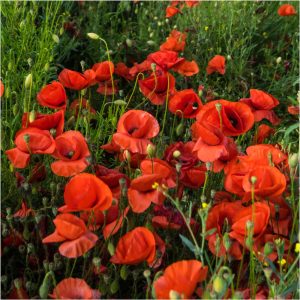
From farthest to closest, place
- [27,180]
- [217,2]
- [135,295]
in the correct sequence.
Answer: [217,2]
[27,180]
[135,295]

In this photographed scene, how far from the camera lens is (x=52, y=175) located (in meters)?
1.60

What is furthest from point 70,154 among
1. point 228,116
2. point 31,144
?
point 228,116

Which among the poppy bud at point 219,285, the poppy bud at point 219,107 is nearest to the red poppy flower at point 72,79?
the poppy bud at point 219,107

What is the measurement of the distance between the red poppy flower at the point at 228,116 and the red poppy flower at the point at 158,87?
31 cm

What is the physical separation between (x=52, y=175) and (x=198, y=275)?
0.65m

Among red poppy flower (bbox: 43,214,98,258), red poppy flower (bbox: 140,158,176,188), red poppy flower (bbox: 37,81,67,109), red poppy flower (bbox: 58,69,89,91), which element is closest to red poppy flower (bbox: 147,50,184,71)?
red poppy flower (bbox: 58,69,89,91)

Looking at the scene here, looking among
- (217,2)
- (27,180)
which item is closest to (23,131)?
(27,180)

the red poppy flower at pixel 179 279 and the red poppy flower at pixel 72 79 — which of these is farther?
the red poppy flower at pixel 72 79

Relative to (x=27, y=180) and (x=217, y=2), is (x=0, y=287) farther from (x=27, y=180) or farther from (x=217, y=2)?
(x=217, y=2)

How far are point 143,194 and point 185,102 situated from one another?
44 cm

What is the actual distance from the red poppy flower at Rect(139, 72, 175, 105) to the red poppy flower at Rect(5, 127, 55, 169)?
496mm

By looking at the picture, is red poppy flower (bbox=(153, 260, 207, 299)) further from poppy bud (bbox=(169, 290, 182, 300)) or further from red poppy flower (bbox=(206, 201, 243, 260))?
red poppy flower (bbox=(206, 201, 243, 260))

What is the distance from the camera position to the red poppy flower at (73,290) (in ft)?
3.76

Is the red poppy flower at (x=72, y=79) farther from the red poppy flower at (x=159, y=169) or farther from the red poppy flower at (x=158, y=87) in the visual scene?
the red poppy flower at (x=159, y=169)
